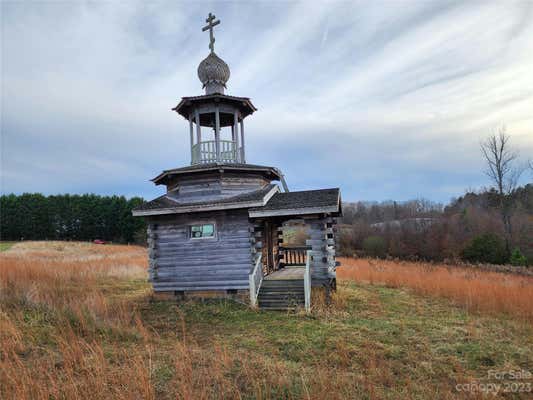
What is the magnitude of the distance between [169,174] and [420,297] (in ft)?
40.6

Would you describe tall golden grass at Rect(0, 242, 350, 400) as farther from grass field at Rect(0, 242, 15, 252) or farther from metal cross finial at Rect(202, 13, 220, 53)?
grass field at Rect(0, 242, 15, 252)

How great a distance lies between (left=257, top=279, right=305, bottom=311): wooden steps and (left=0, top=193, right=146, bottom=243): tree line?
4512 centimetres

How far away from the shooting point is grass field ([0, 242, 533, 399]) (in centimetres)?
523

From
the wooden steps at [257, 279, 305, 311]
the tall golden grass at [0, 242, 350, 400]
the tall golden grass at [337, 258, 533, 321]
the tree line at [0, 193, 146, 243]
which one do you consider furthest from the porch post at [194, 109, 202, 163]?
the tree line at [0, 193, 146, 243]

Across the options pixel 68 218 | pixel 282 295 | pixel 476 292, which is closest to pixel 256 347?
pixel 282 295

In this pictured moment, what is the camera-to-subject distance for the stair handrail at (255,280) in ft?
39.9

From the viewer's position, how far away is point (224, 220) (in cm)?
1339

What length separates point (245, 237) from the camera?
13117mm

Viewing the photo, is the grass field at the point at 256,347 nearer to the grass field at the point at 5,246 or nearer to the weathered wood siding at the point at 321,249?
the weathered wood siding at the point at 321,249

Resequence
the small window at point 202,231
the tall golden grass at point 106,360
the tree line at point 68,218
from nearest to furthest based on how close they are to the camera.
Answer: the tall golden grass at point 106,360 < the small window at point 202,231 < the tree line at point 68,218

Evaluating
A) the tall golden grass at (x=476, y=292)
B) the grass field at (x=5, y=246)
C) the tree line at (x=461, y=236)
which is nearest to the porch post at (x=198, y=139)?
the tall golden grass at (x=476, y=292)

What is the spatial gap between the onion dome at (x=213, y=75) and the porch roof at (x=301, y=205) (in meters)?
5.86

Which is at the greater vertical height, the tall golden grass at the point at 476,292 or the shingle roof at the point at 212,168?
the shingle roof at the point at 212,168

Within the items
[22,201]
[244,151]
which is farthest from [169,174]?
[22,201]
